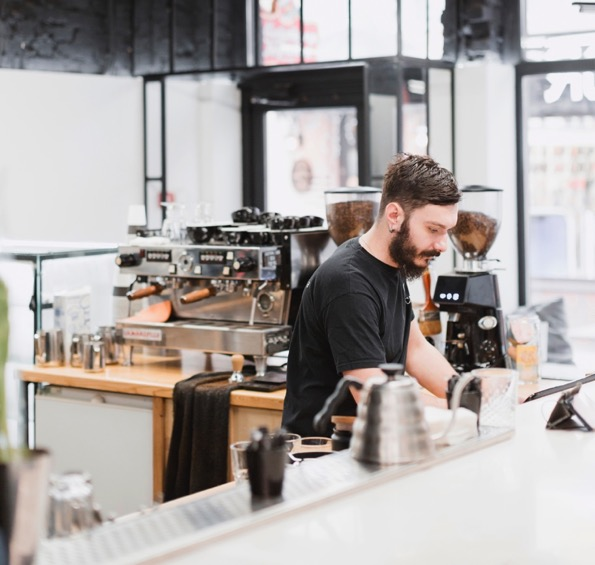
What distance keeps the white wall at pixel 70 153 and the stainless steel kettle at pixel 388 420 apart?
484 cm

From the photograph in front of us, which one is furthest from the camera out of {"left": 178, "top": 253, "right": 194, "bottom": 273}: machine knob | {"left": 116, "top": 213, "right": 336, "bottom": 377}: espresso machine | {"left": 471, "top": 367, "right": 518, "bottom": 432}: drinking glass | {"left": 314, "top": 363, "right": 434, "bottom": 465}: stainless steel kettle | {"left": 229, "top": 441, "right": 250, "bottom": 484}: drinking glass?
{"left": 178, "top": 253, "right": 194, "bottom": 273}: machine knob

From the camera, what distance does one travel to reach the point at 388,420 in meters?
2.10

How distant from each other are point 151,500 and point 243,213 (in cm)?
126

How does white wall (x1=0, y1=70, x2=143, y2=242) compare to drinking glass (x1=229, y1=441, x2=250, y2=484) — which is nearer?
drinking glass (x1=229, y1=441, x2=250, y2=484)

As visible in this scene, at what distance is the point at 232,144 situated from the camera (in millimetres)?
8242

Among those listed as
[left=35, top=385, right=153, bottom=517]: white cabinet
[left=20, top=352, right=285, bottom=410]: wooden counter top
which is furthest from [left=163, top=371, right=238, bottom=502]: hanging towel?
[left=35, top=385, right=153, bottom=517]: white cabinet

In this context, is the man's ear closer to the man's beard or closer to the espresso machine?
the man's beard

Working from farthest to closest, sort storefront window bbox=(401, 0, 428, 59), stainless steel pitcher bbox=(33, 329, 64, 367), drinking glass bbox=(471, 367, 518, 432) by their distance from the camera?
storefront window bbox=(401, 0, 428, 59) → stainless steel pitcher bbox=(33, 329, 64, 367) → drinking glass bbox=(471, 367, 518, 432)

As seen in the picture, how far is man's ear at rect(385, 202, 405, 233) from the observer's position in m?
3.07

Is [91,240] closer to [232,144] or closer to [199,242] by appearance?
[232,144]

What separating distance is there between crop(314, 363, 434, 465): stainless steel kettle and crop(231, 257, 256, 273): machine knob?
83.2 inches

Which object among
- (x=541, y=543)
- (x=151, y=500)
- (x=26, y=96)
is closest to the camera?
(x=541, y=543)

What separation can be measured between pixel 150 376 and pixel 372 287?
5.22 ft

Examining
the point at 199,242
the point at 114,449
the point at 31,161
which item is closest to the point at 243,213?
the point at 199,242
